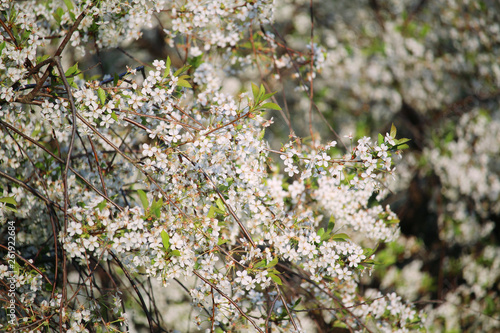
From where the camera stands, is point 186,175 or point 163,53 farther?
point 163,53

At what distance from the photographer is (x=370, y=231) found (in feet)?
5.44

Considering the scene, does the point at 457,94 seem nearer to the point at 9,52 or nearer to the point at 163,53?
the point at 163,53

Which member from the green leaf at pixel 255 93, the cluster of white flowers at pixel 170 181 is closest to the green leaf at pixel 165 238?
the cluster of white flowers at pixel 170 181

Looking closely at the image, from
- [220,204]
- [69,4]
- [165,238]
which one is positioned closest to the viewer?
[165,238]

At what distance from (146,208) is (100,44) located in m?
0.80

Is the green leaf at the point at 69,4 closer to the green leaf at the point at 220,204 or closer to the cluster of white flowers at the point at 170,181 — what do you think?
the cluster of white flowers at the point at 170,181

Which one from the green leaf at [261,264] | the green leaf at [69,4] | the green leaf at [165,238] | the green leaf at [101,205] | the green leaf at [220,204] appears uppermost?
the green leaf at [69,4]

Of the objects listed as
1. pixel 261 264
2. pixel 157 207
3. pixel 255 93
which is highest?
pixel 255 93

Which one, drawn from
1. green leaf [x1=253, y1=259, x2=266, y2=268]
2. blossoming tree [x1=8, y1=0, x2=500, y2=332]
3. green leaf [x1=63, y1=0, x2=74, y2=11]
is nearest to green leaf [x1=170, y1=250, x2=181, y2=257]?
blossoming tree [x1=8, y1=0, x2=500, y2=332]

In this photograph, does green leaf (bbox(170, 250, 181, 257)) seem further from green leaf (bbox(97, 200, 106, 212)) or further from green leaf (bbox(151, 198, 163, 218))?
green leaf (bbox(97, 200, 106, 212))

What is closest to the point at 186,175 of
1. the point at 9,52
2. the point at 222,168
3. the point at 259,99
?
the point at 222,168

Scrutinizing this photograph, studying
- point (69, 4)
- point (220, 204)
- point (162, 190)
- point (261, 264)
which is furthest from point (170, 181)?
point (69, 4)

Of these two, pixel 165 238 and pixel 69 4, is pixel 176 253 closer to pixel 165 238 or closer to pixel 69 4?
pixel 165 238

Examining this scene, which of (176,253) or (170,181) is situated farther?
(170,181)
